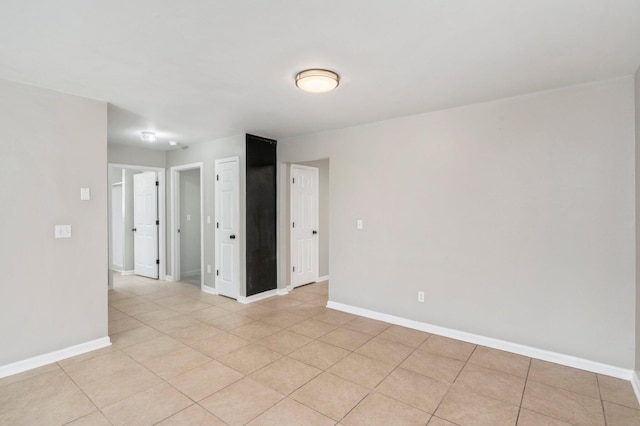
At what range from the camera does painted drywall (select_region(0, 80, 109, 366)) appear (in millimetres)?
2703

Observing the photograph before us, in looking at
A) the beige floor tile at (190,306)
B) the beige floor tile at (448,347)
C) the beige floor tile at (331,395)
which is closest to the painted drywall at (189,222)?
the beige floor tile at (190,306)

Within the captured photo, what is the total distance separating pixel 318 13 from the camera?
1775 mm

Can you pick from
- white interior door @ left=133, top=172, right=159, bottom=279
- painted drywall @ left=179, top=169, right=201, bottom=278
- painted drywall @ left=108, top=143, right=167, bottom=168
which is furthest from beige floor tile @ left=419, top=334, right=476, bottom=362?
painted drywall @ left=108, top=143, right=167, bottom=168

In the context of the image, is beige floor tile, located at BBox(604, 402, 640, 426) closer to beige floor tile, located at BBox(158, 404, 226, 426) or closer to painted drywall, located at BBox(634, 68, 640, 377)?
painted drywall, located at BBox(634, 68, 640, 377)

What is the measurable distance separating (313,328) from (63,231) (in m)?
2.79

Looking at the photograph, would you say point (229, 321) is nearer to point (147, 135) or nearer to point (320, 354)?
point (320, 354)

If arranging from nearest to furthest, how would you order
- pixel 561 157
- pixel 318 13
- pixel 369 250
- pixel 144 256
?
pixel 318 13, pixel 561 157, pixel 369 250, pixel 144 256

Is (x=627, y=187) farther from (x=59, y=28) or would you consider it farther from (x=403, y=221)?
(x=59, y=28)

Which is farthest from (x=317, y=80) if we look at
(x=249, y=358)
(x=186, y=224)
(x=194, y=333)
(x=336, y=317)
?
(x=186, y=224)

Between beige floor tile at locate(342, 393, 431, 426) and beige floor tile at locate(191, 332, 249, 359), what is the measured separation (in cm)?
149

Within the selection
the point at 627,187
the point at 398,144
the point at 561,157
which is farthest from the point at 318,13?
the point at 627,187

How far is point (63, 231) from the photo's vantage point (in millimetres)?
2984

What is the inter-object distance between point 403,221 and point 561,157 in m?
1.65

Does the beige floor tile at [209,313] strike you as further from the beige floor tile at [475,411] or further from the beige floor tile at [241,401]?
the beige floor tile at [475,411]
